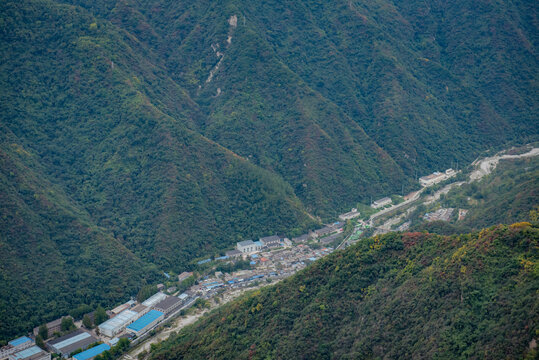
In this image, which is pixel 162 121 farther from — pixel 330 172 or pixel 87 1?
pixel 87 1

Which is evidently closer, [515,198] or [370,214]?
[515,198]

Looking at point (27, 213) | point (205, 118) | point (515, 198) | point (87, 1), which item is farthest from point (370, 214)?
point (87, 1)

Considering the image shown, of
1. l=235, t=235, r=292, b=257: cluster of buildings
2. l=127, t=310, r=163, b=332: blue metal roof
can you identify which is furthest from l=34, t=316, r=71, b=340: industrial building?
l=235, t=235, r=292, b=257: cluster of buildings

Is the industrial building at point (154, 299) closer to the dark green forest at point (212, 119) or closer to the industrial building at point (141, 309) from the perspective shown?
the industrial building at point (141, 309)

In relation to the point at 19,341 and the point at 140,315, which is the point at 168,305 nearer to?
the point at 140,315

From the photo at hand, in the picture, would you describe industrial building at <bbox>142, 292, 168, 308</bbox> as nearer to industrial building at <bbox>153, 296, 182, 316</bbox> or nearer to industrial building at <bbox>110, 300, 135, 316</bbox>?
industrial building at <bbox>153, 296, 182, 316</bbox>

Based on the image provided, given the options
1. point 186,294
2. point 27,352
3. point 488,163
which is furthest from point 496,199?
point 27,352
